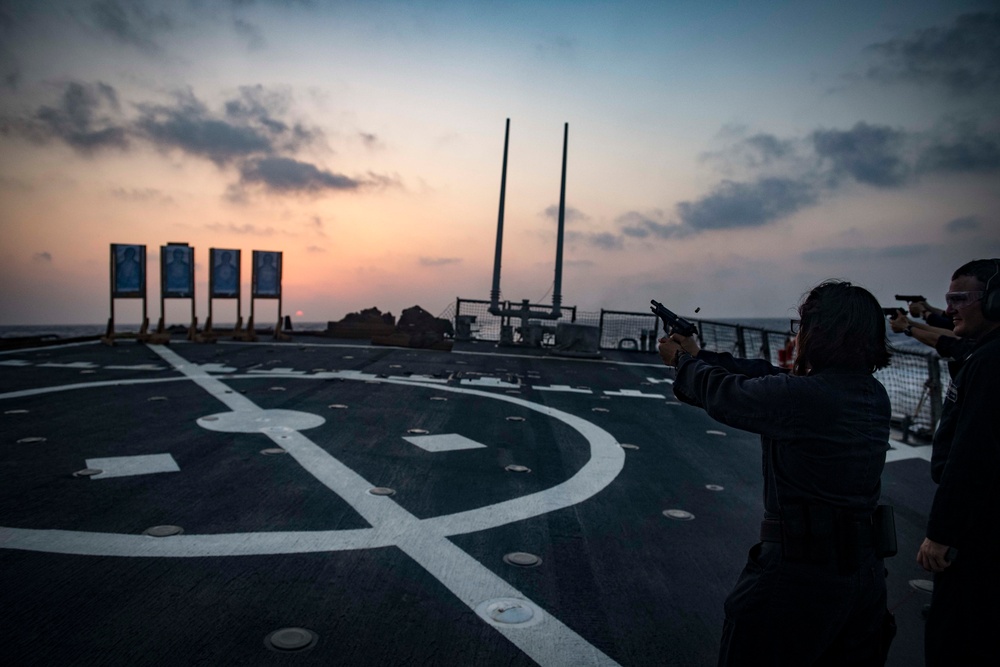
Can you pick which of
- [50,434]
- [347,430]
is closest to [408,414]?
[347,430]

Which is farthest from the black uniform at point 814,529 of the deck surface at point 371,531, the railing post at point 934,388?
the railing post at point 934,388

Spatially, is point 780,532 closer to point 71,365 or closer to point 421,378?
point 421,378

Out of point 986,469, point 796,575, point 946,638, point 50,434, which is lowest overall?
point 50,434

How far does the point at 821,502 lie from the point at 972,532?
0.91m

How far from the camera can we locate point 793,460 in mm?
1998

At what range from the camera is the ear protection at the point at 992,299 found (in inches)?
100

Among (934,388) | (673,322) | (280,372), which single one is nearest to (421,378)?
(280,372)

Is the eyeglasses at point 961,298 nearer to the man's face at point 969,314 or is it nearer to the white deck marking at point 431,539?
the man's face at point 969,314

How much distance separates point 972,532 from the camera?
2.32 metres

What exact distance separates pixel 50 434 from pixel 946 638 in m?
7.70

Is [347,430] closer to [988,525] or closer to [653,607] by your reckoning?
[653,607]

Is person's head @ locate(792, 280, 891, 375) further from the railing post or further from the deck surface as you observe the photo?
the railing post

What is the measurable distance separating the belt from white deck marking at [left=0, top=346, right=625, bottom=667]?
114cm

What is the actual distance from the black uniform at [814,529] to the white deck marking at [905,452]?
6.54 metres
